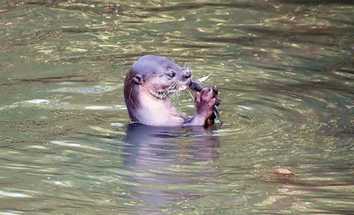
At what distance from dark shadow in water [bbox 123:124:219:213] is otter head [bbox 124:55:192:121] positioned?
0.70ft

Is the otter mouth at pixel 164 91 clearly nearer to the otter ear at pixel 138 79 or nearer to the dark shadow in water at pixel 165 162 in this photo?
the otter ear at pixel 138 79

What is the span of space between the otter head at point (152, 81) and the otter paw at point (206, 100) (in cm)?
37

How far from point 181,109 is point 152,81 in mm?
544

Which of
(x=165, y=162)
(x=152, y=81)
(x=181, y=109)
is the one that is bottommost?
(x=181, y=109)

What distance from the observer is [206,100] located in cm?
674

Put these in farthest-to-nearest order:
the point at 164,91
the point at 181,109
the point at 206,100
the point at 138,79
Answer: the point at 181,109 < the point at 164,91 < the point at 138,79 < the point at 206,100

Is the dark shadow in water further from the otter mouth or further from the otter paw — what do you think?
the otter mouth

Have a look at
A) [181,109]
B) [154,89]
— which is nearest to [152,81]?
[154,89]

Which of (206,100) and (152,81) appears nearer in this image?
(206,100)

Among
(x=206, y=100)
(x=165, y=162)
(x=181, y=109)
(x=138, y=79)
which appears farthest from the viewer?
(x=181, y=109)

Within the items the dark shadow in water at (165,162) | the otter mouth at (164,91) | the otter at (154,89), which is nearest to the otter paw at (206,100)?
the dark shadow in water at (165,162)

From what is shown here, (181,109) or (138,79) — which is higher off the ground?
(138,79)

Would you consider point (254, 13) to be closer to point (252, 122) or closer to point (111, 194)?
point (252, 122)

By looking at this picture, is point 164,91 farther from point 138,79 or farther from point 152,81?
point 138,79
